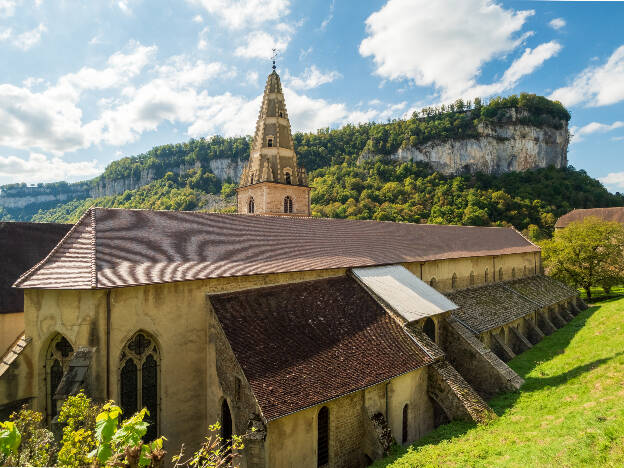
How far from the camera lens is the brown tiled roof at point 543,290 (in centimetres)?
3086

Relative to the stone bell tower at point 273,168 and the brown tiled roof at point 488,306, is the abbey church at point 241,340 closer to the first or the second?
the brown tiled roof at point 488,306

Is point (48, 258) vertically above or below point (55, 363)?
above

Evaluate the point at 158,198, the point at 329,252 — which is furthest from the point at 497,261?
the point at 158,198

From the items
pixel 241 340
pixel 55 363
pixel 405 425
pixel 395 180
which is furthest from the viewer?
pixel 395 180

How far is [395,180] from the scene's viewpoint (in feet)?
322

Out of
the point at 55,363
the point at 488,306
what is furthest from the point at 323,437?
the point at 488,306

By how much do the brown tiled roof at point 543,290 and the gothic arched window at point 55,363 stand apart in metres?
33.2

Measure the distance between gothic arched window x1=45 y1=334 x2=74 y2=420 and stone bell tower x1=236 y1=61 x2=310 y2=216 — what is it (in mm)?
14456

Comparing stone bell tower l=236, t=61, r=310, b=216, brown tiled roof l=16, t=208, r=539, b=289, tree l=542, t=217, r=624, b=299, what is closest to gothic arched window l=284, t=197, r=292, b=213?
stone bell tower l=236, t=61, r=310, b=216

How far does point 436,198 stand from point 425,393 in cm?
7668

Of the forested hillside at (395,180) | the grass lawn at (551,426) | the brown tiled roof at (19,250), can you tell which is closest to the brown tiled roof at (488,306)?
the grass lawn at (551,426)

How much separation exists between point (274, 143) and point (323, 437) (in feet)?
63.3

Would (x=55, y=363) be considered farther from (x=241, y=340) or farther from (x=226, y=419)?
(x=241, y=340)

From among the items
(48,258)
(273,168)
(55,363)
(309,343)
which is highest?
(273,168)
